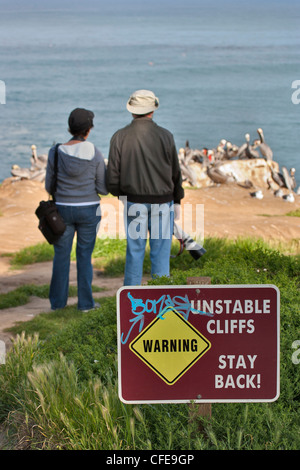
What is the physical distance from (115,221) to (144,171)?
19.8ft

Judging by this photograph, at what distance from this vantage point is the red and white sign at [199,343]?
11.1 ft

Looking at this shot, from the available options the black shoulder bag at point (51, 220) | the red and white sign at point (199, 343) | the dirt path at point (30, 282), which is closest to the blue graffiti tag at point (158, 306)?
the red and white sign at point (199, 343)

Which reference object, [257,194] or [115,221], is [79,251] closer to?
[115,221]

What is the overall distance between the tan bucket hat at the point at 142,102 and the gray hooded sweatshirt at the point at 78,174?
0.67m

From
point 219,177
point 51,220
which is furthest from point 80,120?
point 219,177

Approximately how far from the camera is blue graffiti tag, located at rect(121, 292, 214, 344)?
3.40m

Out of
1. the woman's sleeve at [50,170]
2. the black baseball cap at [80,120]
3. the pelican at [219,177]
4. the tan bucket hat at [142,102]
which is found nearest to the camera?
the tan bucket hat at [142,102]

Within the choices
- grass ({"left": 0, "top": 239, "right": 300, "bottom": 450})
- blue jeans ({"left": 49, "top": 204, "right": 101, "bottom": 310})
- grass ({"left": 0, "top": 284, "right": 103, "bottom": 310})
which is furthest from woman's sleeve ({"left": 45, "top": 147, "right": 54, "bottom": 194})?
grass ({"left": 0, "top": 239, "right": 300, "bottom": 450})

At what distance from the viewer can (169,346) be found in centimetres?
343

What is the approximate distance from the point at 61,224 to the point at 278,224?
6.16m

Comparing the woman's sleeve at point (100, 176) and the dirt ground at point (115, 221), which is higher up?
the woman's sleeve at point (100, 176)

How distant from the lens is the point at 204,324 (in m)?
3.41

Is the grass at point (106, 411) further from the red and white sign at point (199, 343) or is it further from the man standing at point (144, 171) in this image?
the man standing at point (144, 171)
